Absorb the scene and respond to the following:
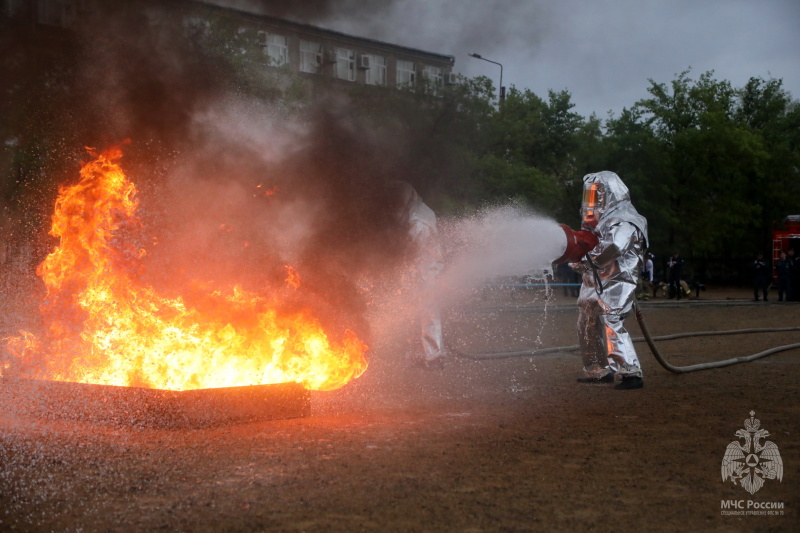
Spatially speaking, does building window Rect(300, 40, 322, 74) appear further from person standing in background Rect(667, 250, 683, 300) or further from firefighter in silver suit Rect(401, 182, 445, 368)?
person standing in background Rect(667, 250, 683, 300)

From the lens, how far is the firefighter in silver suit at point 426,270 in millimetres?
8992

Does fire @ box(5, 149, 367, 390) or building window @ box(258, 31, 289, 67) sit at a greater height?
building window @ box(258, 31, 289, 67)

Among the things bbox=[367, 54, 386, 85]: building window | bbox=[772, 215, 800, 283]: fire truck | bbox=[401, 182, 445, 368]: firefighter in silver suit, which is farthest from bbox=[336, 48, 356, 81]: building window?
bbox=[772, 215, 800, 283]: fire truck

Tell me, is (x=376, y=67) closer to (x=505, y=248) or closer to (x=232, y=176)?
(x=232, y=176)

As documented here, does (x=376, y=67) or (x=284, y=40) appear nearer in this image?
(x=376, y=67)

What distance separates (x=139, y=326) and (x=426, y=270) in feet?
12.3

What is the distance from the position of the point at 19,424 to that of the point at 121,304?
1.20 metres

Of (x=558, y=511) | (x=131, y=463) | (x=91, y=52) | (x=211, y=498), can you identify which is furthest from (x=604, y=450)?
(x=91, y=52)

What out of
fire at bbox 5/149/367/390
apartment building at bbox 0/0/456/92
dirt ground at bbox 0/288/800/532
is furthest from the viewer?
apartment building at bbox 0/0/456/92

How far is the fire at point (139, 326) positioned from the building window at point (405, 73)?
3.10m

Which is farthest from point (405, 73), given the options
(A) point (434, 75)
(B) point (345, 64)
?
(B) point (345, 64)

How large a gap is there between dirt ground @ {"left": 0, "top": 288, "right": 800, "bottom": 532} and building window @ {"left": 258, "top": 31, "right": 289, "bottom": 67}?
383 centimetres

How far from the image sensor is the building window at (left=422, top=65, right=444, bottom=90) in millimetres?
8992

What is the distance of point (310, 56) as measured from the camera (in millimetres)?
8711
